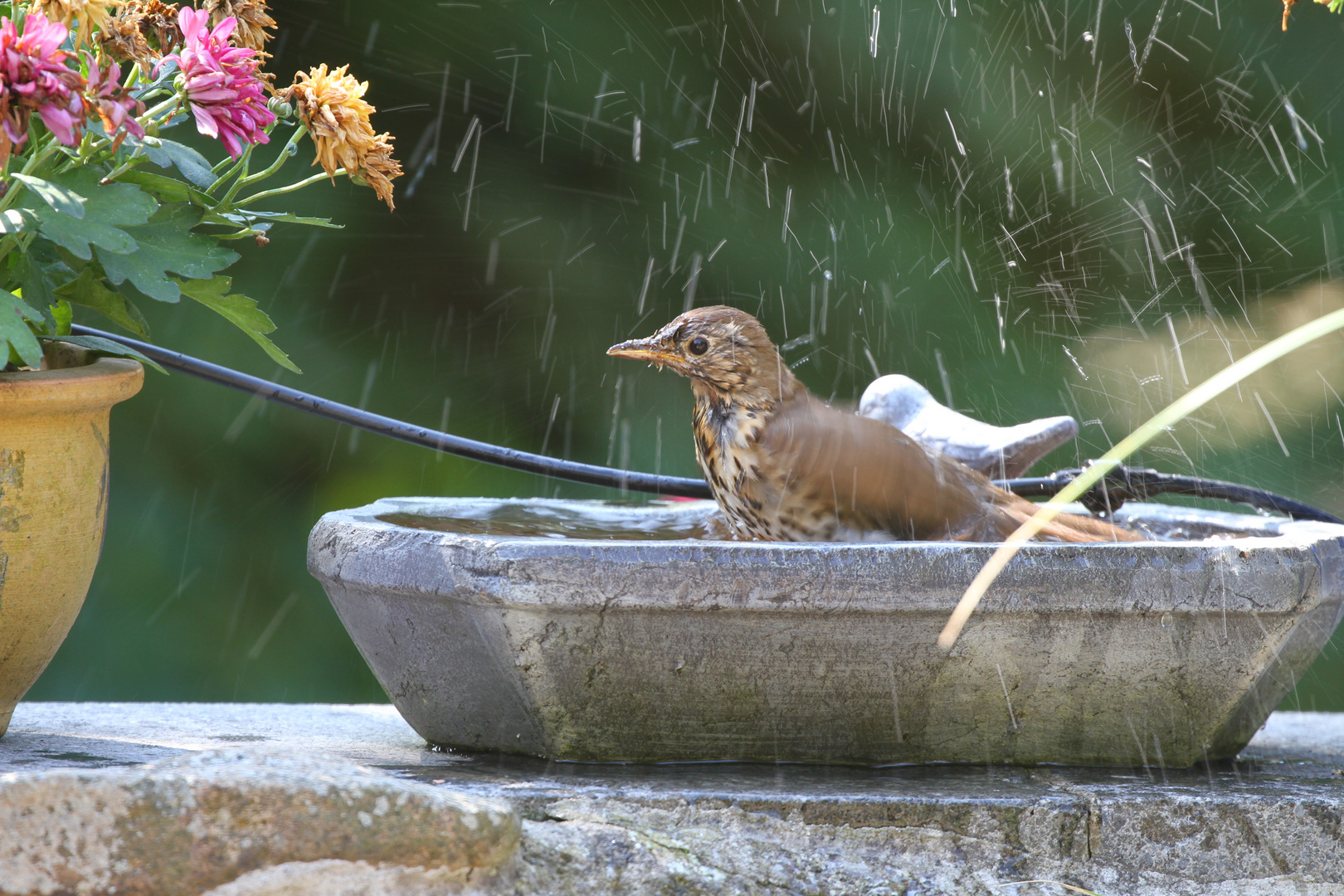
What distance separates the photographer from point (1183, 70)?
3.19 metres

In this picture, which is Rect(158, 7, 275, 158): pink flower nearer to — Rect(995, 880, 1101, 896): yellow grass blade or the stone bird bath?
the stone bird bath

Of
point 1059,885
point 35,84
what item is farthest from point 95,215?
point 1059,885

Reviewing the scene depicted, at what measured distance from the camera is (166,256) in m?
1.47

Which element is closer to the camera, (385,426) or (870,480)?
(870,480)

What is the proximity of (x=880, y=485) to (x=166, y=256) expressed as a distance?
878mm

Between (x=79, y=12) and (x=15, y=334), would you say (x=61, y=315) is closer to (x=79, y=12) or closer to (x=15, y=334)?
(x=15, y=334)

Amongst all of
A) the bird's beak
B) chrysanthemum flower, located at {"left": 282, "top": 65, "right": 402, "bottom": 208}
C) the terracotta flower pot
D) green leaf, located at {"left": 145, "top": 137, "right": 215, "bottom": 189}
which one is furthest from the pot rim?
the bird's beak

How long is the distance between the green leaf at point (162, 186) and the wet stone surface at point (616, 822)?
631 mm

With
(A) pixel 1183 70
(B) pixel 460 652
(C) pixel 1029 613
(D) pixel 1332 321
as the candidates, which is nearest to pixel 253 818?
(B) pixel 460 652

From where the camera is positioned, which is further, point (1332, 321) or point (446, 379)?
point (446, 379)

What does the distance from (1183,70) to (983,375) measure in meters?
0.91

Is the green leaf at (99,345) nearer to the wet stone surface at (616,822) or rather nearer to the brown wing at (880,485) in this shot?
the wet stone surface at (616,822)

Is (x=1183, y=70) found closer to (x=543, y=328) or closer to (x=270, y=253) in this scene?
(x=543, y=328)

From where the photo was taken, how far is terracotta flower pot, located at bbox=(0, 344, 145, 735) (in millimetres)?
1404
